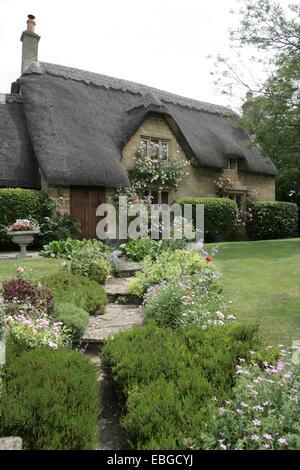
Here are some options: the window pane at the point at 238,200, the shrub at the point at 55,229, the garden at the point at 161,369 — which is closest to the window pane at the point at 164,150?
the window pane at the point at 238,200

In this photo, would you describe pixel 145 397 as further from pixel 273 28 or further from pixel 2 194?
pixel 273 28

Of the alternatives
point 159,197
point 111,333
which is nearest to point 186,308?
point 111,333

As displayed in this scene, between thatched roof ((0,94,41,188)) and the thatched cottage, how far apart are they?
1.4 inches

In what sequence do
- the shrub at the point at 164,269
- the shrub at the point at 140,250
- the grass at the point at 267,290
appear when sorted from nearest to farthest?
the grass at the point at 267,290
the shrub at the point at 164,269
the shrub at the point at 140,250

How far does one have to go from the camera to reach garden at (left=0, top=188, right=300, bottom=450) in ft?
A: 8.59

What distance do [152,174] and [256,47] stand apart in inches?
267

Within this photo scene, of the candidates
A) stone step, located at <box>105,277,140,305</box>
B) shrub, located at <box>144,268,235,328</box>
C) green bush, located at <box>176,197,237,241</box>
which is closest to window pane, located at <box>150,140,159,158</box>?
green bush, located at <box>176,197,237,241</box>

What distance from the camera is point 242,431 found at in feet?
8.52

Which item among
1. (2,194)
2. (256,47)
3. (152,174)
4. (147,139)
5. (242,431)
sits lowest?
(242,431)

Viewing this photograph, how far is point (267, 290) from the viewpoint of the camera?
700 cm

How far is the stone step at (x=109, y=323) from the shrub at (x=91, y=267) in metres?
1.24

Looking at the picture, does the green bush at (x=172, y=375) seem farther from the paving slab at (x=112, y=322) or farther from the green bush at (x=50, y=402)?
the paving slab at (x=112, y=322)

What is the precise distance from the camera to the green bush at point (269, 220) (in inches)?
826

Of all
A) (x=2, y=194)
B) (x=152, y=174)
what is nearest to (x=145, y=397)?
(x=2, y=194)
